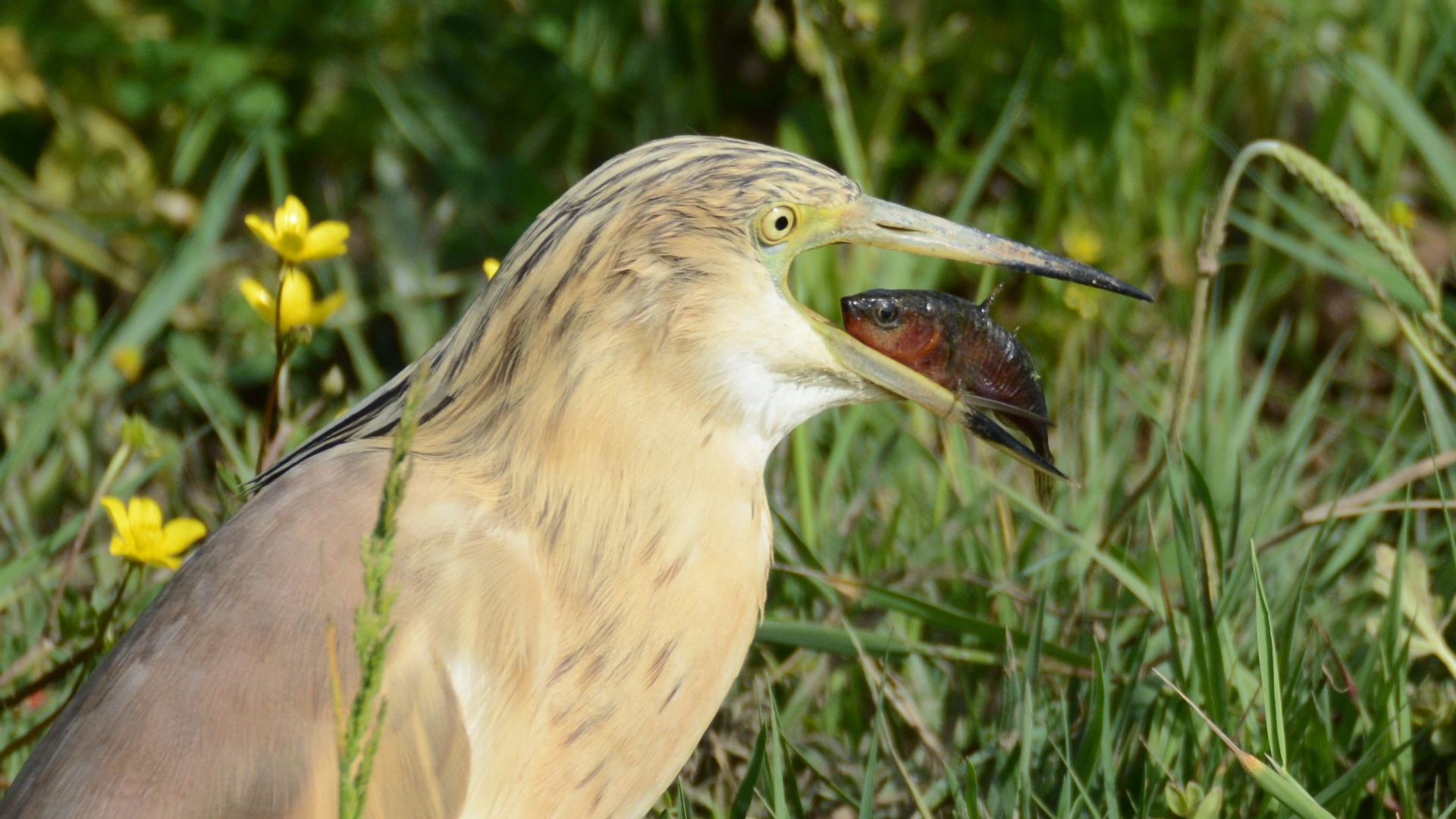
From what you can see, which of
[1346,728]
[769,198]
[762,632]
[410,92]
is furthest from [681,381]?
[410,92]

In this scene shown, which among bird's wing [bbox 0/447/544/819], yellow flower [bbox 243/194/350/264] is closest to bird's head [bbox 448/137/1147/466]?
bird's wing [bbox 0/447/544/819]

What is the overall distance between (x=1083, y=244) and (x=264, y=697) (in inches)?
109

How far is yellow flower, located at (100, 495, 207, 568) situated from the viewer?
2.31 metres

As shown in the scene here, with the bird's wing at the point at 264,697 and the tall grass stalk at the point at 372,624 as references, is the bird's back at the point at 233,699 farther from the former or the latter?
the tall grass stalk at the point at 372,624

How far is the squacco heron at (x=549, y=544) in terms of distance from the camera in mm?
1777

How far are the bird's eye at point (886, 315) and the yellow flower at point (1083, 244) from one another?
1903 mm

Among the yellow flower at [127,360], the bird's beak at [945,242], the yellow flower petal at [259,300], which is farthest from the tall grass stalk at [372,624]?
the yellow flower at [127,360]

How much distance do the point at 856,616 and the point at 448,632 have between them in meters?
1.30

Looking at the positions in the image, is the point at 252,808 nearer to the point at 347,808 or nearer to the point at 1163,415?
the point at 347,808

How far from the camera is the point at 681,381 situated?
198cm

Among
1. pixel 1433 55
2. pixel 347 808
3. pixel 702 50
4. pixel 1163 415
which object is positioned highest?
pixel 347 808

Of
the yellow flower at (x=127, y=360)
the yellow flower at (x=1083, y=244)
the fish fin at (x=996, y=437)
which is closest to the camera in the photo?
the fish fin at (x=996, y=437)

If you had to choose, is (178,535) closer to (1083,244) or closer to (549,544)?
(549,544)

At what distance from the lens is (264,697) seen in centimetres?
177
